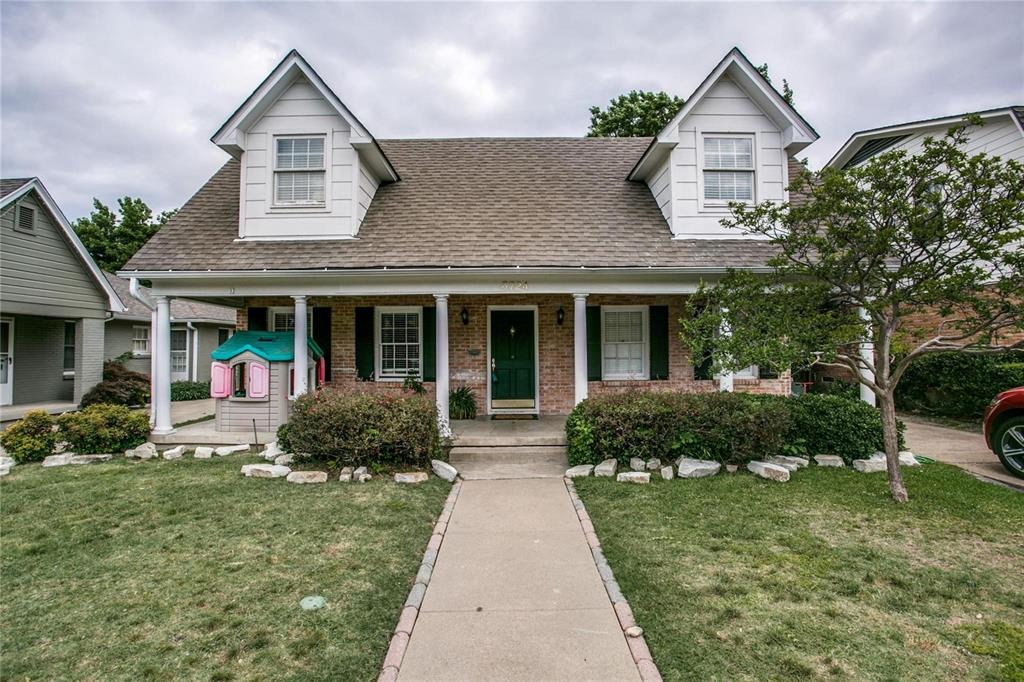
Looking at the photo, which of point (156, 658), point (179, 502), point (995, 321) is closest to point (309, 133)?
point (179, 502)

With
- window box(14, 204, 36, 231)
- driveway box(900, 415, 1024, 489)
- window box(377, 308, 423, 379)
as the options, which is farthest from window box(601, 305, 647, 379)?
window box(14, 204, 36, 231)

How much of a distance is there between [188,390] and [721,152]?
17808 millimetres

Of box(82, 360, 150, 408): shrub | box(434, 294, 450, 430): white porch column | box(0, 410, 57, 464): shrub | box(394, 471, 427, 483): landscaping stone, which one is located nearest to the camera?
box(394, 471, 427, 483): landscaping stone

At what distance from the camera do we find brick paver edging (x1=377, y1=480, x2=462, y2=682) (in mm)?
2789

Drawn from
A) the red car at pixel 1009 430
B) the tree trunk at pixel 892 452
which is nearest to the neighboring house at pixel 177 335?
the tree trunk at pixel 892 452

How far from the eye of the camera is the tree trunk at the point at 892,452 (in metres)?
5.53

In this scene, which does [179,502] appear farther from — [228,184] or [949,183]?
[949,183]

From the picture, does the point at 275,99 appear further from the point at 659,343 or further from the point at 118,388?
the point at 118,388

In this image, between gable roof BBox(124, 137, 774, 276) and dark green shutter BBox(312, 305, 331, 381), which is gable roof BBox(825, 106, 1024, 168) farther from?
dark green shutter BBox(312, 305, 331, 381)

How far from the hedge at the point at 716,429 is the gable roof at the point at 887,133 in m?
7.78

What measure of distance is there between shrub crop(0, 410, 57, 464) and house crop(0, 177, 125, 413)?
5863mm

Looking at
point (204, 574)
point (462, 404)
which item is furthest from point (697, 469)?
point (204, 574)

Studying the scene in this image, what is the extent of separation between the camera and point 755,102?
9.26 meters

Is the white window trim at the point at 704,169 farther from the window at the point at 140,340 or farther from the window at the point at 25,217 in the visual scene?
the window at the point at 140,340
